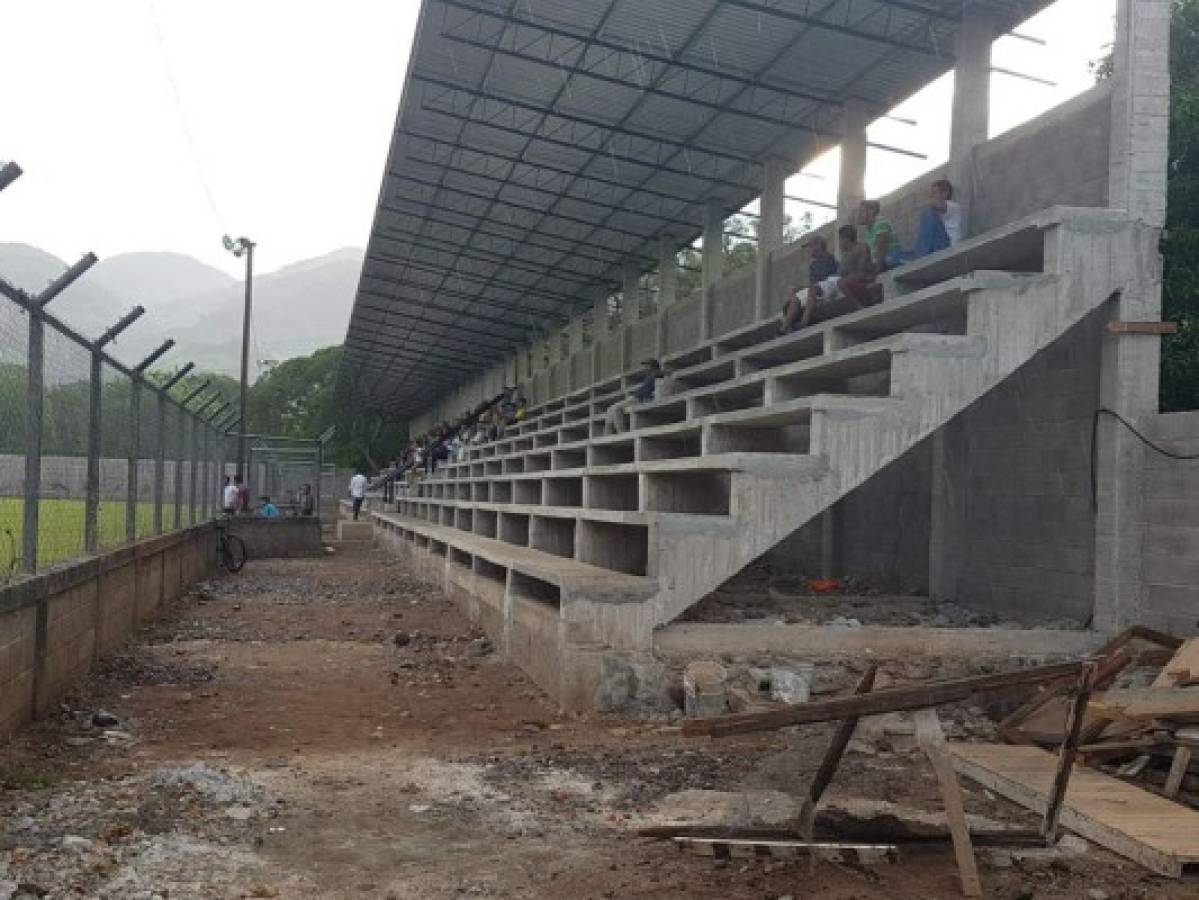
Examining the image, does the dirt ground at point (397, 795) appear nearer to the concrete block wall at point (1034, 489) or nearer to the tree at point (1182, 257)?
the concrete block wall at point (1034, 489)

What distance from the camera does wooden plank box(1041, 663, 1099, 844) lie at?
4445 millimetres

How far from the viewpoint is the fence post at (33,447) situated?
7.16m

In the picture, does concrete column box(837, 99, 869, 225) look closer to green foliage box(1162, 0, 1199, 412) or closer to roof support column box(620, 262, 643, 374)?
green foliage box(1162, 0, 1199, 412)

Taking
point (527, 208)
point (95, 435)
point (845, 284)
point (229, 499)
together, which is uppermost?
point (527, 208)

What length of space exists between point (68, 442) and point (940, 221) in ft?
24.0

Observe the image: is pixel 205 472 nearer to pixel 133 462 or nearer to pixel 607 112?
pixel 133 462

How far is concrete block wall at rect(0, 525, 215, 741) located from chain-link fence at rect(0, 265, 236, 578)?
0.19 metres

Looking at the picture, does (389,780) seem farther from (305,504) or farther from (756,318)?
(305,504)

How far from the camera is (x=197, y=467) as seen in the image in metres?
17.9

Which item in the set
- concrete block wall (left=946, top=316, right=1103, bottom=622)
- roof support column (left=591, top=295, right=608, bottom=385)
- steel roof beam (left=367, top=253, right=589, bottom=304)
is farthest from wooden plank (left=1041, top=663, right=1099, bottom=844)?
steel roof beam (left=367, top=253, right=589, bottom=304)

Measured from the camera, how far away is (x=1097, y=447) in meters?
8.08

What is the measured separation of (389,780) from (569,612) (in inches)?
74.6

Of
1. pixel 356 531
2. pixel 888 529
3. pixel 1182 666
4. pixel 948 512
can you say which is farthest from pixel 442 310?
pixel 1182 666

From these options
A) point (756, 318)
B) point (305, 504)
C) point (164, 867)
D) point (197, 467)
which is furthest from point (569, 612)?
point (305, 504)
